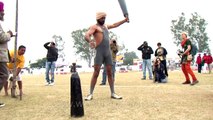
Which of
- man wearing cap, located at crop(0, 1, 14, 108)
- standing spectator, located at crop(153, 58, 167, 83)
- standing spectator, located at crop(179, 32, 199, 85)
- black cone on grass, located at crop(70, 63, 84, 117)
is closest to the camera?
black cone on grass, located at crop(70, 63, 84, 117)

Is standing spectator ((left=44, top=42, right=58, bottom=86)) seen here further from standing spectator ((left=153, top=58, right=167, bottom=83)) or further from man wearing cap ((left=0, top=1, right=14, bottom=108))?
man wearing cap ((left=0, top=1, right=14, bottom=108))

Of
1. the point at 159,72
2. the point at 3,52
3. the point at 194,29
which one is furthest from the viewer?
the point at 194,29

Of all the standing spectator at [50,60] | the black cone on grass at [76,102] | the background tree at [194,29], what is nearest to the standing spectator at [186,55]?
the standing spectator at [50,60]

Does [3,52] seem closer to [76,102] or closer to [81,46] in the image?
[76,102]

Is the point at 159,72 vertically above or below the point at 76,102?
above

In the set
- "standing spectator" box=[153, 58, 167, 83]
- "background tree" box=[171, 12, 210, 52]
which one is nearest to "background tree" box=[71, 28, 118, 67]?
"background tree" box=[171, 12, 210, 52]

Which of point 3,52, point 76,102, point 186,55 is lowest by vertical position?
point 76,102

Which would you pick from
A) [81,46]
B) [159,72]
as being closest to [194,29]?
[81,46]

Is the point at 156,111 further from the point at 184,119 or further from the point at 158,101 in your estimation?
the point at 158,101

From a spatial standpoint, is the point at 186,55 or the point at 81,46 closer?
the point at 186,55

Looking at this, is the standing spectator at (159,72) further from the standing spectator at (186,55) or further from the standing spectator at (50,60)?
Result: the standing spectator at (50,60)

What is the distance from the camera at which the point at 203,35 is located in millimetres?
91062

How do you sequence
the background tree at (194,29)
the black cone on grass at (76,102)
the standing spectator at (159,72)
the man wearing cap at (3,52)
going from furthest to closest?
the background tree at (194,29), the standing spectator at (159,72), the man wearing cap at (3,52), the black cone on grass at (76,102)

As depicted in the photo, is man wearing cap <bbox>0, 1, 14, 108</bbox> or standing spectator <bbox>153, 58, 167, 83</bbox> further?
standing spectator <bbox>153, 58, 167, 83</bbox>
